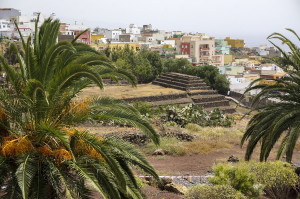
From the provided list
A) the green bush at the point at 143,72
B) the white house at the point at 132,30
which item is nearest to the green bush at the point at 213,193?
the green bush at the point at 143,72

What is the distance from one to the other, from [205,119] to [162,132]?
572 cm

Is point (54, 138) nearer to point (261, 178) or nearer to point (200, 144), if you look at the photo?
point (261, 178)

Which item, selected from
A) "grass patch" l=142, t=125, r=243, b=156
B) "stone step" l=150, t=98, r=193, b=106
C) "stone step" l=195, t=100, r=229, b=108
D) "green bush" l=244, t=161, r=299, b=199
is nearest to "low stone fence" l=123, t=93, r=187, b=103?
"stone step" l=150, t=98, r=193, b=106

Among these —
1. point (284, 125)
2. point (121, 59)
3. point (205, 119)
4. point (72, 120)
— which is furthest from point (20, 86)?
point (121, 59)

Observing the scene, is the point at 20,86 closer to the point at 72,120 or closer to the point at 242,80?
the point at 72,120

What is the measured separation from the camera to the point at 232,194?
18.6 feet

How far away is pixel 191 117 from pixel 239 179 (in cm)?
1105

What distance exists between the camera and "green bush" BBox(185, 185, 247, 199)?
557 centimetres

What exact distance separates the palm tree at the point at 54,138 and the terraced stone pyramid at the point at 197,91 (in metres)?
21.6

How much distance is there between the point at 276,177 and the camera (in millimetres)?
6000

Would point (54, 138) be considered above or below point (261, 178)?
above

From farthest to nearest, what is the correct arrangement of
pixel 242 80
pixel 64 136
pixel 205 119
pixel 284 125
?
pixel 242 80
pixel 205 119
pixel 284 125
pixel 64 136

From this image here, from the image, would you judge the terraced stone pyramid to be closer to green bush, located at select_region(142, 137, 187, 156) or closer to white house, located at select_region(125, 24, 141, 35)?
green bush, located at select_region(142, 137, 187, 156)

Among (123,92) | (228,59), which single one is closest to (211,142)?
(123,92)
